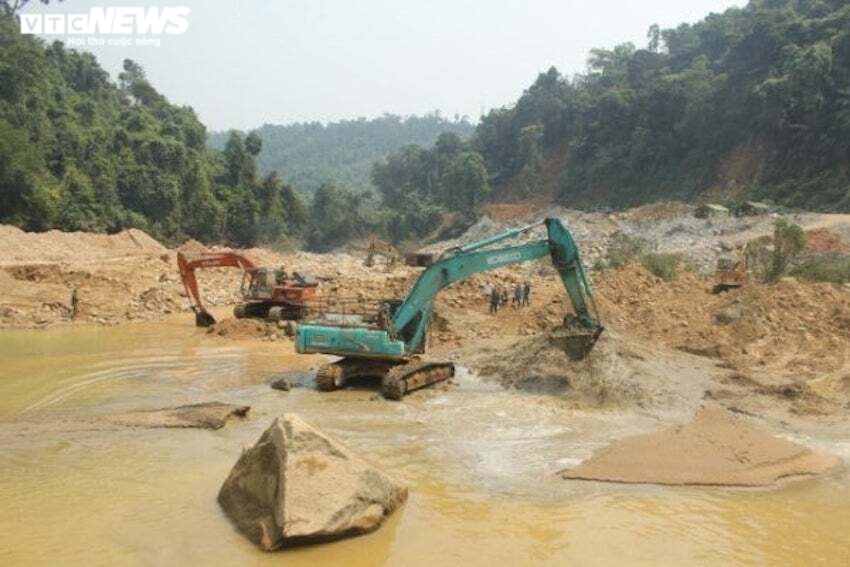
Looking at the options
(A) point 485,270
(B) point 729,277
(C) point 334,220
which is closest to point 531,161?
(C) point 334,220

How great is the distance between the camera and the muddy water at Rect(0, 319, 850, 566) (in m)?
7.32

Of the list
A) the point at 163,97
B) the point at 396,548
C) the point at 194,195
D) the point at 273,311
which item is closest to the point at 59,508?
the point at 396,548

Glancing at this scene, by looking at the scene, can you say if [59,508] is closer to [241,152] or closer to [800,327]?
[800,327]

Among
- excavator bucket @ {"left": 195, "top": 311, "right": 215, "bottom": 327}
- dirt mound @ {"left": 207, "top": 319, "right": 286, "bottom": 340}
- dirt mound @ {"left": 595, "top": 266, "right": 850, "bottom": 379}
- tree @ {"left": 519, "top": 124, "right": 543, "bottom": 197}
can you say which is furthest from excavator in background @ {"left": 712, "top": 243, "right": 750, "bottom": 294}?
tree @ {"left": 519, "top": 124, "right": 543, "bottom": 197}

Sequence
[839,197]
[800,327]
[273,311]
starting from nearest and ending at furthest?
[800,327], [273,311], [839,197]

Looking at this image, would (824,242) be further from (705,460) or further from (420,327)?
(705,460)

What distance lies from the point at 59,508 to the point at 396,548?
369cm

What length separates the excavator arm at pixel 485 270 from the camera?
13.9 m

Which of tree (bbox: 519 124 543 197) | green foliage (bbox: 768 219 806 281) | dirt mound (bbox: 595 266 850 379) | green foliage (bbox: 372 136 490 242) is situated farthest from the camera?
tree (bbox: 519 124 543 197)

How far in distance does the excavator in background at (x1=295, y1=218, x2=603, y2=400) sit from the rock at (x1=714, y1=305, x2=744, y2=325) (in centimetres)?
506

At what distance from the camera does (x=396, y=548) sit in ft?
24.3

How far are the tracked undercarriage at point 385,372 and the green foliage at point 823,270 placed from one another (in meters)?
14.3

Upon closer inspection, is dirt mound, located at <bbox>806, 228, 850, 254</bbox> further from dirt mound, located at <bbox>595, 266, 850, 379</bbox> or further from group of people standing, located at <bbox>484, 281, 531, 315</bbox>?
group of people standing, located at <bbox>484, 281, 531, 315</bbox>

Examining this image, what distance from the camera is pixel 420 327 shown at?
14352mm
